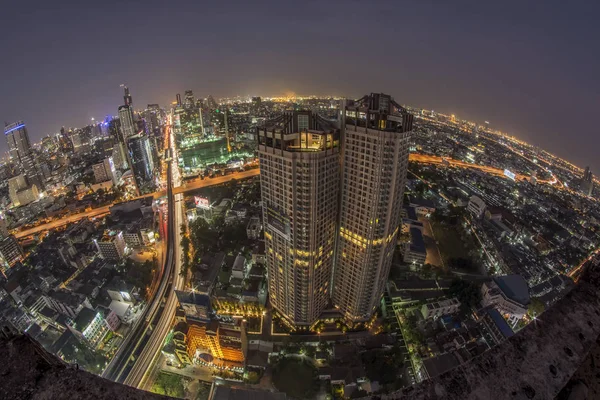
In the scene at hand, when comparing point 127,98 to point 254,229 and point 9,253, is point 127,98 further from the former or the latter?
point 254,229

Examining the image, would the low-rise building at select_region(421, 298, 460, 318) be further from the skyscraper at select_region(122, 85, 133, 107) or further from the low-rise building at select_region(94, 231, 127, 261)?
the skyscraper at select_region(122, 85, 133, 107)

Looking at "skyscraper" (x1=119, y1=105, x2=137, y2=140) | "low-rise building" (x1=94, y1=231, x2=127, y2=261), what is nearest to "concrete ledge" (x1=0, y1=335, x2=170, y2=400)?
"low-rise building" (x1=94, y1=231, x2=127, y2=261)

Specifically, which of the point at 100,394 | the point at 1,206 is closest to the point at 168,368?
the point at 100,394

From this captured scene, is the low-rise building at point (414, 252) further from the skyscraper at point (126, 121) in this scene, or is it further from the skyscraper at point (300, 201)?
the skyscraper at point (126, 121)

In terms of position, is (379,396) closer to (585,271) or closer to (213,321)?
(585,271)

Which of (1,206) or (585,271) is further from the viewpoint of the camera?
(1,206)

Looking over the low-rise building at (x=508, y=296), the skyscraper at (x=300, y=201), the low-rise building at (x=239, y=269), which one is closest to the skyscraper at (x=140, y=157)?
the low-rise building at (x=239, y=269)

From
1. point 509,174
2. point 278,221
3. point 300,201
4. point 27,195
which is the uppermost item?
point 300,201

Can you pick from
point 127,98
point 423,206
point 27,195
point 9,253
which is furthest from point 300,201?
point 127,98
